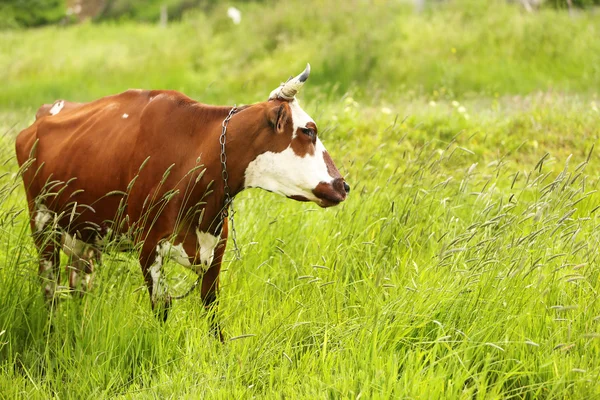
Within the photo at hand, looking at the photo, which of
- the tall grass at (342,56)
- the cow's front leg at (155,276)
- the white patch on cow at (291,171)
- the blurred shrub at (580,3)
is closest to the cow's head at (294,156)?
the white patch on cow at (291,171)

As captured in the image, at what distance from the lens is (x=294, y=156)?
151 inches

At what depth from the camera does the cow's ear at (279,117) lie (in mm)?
3811

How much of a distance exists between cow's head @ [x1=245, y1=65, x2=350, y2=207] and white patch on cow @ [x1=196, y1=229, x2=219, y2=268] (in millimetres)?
487

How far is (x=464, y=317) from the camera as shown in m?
3.58

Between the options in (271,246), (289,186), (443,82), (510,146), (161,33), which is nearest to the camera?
(289,186)

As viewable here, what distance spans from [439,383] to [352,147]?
17.8 ft

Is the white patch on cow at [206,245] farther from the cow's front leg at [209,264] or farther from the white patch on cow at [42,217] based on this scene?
the white patch on cow at [42,217]

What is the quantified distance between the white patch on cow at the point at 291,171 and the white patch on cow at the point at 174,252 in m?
0.57

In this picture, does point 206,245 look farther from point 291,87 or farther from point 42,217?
point 42,217

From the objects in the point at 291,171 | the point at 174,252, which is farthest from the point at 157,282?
the point at 291,171

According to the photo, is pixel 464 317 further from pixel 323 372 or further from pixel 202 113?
pixel 202 113

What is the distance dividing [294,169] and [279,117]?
281 mm

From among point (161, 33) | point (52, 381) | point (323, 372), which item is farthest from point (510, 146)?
point (161, 33)

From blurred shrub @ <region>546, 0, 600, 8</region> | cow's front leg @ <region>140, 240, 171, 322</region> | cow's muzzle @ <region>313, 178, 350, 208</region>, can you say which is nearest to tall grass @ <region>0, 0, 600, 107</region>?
blurred shrub @ <region>546, 0, 600, 8</region>
